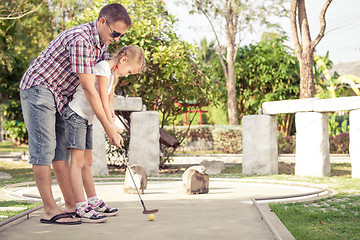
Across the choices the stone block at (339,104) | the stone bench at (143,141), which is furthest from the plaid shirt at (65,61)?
the stone block at (339,104)

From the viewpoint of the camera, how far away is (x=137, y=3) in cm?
1162

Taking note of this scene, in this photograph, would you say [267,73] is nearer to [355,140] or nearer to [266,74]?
[266,74]

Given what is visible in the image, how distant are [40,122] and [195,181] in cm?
301

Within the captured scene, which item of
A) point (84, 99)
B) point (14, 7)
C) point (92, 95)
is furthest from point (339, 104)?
point (14, 7)

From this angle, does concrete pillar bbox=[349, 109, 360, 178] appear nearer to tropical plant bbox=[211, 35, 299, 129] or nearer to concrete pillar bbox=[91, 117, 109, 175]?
concrete pillar bbox=[91, 117, 109, 175]

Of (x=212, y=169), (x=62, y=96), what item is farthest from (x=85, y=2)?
(x=62, y=96)

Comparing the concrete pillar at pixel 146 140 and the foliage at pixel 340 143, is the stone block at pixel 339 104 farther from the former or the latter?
the foliage at pixel 340 143

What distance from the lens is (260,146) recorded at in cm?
1060

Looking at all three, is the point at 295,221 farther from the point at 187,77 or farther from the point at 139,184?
the point at 187,77

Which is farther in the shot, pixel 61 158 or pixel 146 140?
pixel 146 140

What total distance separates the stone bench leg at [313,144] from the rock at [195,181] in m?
3.58

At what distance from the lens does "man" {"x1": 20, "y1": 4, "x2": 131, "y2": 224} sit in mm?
4277

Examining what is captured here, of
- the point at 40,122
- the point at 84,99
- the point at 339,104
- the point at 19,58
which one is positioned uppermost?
the point at 19,58

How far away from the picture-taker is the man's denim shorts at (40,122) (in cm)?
430
